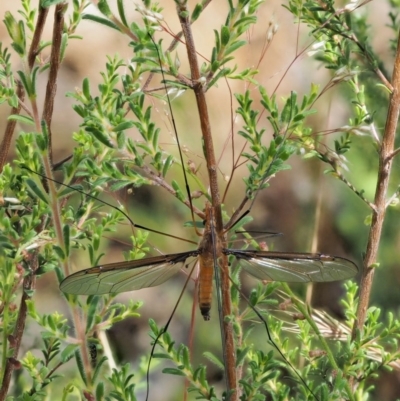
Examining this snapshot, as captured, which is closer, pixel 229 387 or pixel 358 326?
pixel 229 387

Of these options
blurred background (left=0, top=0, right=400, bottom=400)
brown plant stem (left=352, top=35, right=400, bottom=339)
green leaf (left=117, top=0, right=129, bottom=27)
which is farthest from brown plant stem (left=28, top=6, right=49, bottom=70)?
blurred background (left=0, top=0, right=400, bottom=400)

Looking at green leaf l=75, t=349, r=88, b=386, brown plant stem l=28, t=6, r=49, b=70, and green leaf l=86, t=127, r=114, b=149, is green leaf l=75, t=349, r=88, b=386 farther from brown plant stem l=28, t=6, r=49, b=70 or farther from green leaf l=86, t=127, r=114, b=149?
brown plant stem l=28, t=6, r=49, b=70

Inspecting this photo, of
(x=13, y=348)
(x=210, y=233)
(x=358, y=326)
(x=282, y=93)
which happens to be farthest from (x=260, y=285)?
(x=282, y=93)

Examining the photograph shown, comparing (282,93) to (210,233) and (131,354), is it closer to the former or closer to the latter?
(131,354)

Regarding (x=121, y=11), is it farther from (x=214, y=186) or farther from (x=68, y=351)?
(x=68, y=351)

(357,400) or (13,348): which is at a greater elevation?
(13,348)

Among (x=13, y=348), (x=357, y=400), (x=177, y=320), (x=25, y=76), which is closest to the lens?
(x=25, y=76)

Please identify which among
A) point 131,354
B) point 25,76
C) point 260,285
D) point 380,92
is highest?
point 380,92

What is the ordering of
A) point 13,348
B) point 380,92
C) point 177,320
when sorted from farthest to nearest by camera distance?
point 177,320 → point 380,92 → point 13,348
